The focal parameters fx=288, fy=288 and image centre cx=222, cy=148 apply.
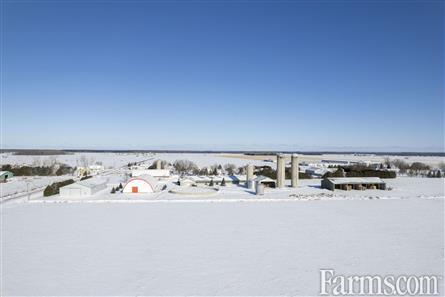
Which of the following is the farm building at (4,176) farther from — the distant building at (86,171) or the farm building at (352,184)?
the farm building at (352,184)

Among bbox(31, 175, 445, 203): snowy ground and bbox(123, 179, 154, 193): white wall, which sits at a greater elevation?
bbox(123, 179, 154, 193): white wall

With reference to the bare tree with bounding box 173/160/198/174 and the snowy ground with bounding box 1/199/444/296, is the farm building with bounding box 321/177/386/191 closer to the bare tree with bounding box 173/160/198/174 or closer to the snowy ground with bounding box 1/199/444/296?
the snowy ground with bounding box 1/199/444/296

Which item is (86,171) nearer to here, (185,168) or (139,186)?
(185,168)

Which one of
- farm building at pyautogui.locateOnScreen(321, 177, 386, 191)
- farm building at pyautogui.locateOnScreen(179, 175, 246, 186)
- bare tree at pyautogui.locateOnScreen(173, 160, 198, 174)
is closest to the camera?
farm building at pyautogui.locateOnScreen(321, 177, 386, 191)

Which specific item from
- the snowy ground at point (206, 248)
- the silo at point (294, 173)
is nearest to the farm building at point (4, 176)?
the snowy ground at point (206, 248)

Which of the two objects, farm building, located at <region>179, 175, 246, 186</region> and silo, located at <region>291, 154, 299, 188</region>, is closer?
silo, located at <region>291, 154, 299, 188</region>

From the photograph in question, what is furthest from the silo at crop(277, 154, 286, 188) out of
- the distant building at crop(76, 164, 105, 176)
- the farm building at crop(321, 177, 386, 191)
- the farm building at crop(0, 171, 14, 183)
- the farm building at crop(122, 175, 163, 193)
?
the farm building at crop(0, 171, 14, 183)

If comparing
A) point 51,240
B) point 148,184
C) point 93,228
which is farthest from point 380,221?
point 148,184

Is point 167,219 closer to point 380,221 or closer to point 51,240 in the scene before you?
point 51,240

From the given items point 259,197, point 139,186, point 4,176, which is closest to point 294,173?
point 259,197
